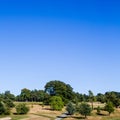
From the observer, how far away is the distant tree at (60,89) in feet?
520

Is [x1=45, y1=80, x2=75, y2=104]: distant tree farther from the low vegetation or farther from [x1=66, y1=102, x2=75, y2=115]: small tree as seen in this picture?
[x1=66, y1=102, x2=75, y2=115]: small tree

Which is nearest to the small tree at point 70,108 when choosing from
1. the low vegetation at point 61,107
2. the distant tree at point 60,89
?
the low vegetation at point 61,107

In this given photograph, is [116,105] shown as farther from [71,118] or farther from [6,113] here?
[6,113]

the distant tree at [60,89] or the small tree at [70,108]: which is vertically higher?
the distant tree at [60,89]

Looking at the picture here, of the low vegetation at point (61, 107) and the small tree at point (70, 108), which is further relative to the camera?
the small tree at point (70, 108)

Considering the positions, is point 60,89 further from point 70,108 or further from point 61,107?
point 70,108

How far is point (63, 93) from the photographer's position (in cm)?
15925

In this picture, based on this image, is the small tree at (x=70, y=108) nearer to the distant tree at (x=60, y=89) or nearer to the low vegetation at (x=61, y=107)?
the low vegetation at (x=61, y=107)

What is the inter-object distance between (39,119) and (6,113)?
15.7 metres

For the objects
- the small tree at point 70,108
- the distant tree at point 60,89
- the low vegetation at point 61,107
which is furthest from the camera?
the distant tree at point 60,89

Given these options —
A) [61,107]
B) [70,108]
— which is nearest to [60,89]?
[61,107]

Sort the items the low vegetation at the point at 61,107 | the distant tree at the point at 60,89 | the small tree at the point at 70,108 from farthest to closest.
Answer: the distant tree at the point at 60,89, the small tree at the point at 70,108, the low vegetation at the point at 61,107

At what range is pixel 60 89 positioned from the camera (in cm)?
16050

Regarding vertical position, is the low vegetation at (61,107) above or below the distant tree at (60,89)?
below
